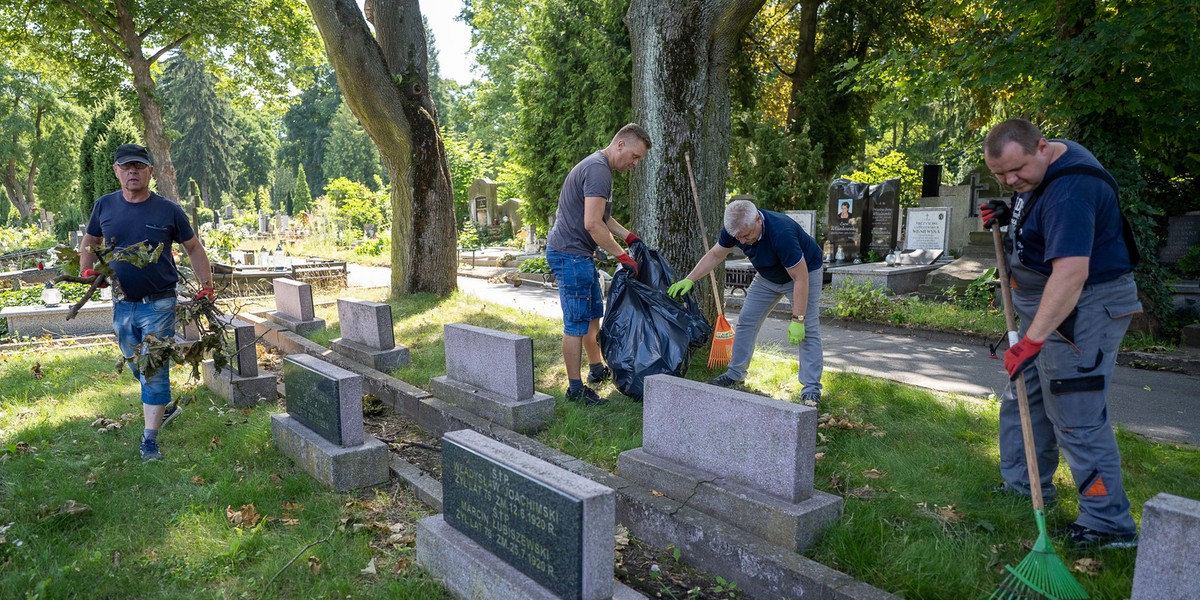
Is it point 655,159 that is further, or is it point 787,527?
point 655,159

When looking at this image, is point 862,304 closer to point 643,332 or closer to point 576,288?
point 643,332

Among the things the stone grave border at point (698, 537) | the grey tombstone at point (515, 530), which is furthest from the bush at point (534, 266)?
the grey tombstone at point (515, 530)

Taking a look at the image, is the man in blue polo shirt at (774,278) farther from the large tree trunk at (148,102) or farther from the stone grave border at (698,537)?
the large tree trunk at (148,102)

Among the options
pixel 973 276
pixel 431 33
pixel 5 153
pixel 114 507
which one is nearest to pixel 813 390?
pixel 114 507

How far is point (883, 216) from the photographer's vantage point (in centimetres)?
1491

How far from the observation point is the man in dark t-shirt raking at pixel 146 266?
13.9 ft

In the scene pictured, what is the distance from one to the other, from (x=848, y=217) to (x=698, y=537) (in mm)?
12990

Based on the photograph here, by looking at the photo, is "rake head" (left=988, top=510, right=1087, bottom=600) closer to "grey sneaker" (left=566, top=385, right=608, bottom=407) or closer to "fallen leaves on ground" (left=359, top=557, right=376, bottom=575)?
"fallen leaves on ground" (left=359, top=557, right=376, bottom=575)

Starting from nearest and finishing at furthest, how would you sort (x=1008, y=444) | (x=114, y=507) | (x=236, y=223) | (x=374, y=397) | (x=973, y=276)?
(x=1008, y=444)
(x=114, y=507)
(x=374, y=397)
(x=973, y=276)
(x=236, y=223)

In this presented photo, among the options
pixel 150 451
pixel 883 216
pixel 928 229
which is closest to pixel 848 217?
pixel 883 216

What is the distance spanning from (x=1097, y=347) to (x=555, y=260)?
3104 millimetres

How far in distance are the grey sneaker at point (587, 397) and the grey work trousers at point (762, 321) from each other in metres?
0.98

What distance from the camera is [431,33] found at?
62344mm

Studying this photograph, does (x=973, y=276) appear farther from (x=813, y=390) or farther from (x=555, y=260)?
(x=555, y=260)
